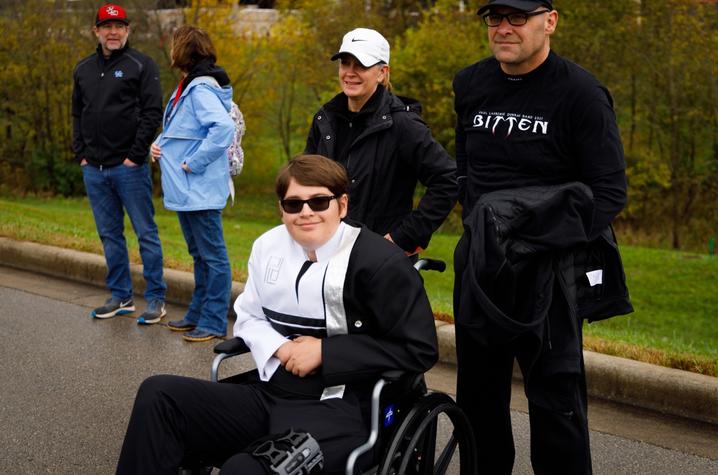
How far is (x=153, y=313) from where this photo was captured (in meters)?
6.49

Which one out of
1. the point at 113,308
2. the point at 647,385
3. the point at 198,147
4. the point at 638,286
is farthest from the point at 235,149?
the point at 638,286

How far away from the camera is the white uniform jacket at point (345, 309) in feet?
10.3

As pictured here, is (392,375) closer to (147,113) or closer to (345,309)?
(345,309)

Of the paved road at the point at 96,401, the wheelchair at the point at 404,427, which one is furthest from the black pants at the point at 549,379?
the paved road at the point at 96,401

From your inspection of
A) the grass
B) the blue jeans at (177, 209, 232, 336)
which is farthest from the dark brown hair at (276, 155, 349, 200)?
the blue jeans at (177, 209, 232, 336)

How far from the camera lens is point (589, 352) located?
5.14 m

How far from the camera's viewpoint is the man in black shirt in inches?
121

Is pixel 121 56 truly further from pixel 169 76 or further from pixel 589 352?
pixel 169 76

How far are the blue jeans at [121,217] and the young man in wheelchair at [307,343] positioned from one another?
326cm

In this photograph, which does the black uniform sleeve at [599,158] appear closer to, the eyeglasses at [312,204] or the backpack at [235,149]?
the eyeglasses at [312,204]

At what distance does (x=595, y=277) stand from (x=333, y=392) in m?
0.97

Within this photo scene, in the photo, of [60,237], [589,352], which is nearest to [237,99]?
[60,237]

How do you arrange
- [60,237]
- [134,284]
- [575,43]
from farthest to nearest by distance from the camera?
[575,43] < [60,237] < [134,284]

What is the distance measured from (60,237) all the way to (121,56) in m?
2.76
